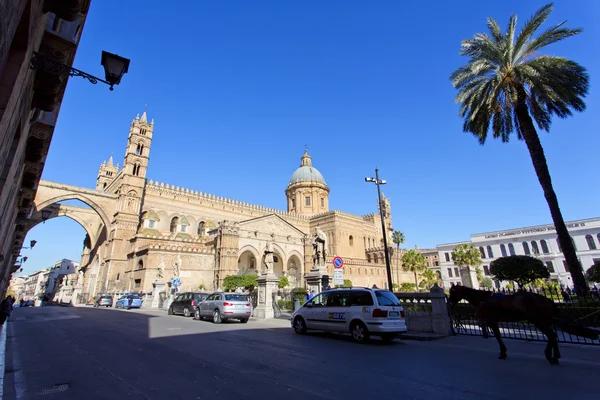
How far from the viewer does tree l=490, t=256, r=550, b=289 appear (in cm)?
1534

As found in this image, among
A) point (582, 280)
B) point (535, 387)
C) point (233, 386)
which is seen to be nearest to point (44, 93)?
point (233, 386)

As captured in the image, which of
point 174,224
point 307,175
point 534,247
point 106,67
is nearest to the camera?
point 106,67

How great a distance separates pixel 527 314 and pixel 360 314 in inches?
158

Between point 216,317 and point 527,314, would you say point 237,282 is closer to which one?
point 216,317

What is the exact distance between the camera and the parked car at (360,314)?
824 centimetres

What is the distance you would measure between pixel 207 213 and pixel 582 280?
4556 centimetres

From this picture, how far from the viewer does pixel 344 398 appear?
3.91 meters

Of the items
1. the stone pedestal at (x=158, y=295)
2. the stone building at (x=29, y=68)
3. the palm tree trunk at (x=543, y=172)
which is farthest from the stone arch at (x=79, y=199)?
the palm tree trunk at (x=543, y=172)

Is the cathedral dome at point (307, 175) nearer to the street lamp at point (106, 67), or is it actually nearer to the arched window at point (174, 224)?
the arched window at point (174, 224)

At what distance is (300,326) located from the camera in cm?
1052

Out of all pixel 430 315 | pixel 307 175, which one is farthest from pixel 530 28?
pixel 307 175

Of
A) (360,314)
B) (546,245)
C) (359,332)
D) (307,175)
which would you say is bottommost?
(359,332)

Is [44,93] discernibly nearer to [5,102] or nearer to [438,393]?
[5,102]

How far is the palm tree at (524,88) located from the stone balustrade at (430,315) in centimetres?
721
